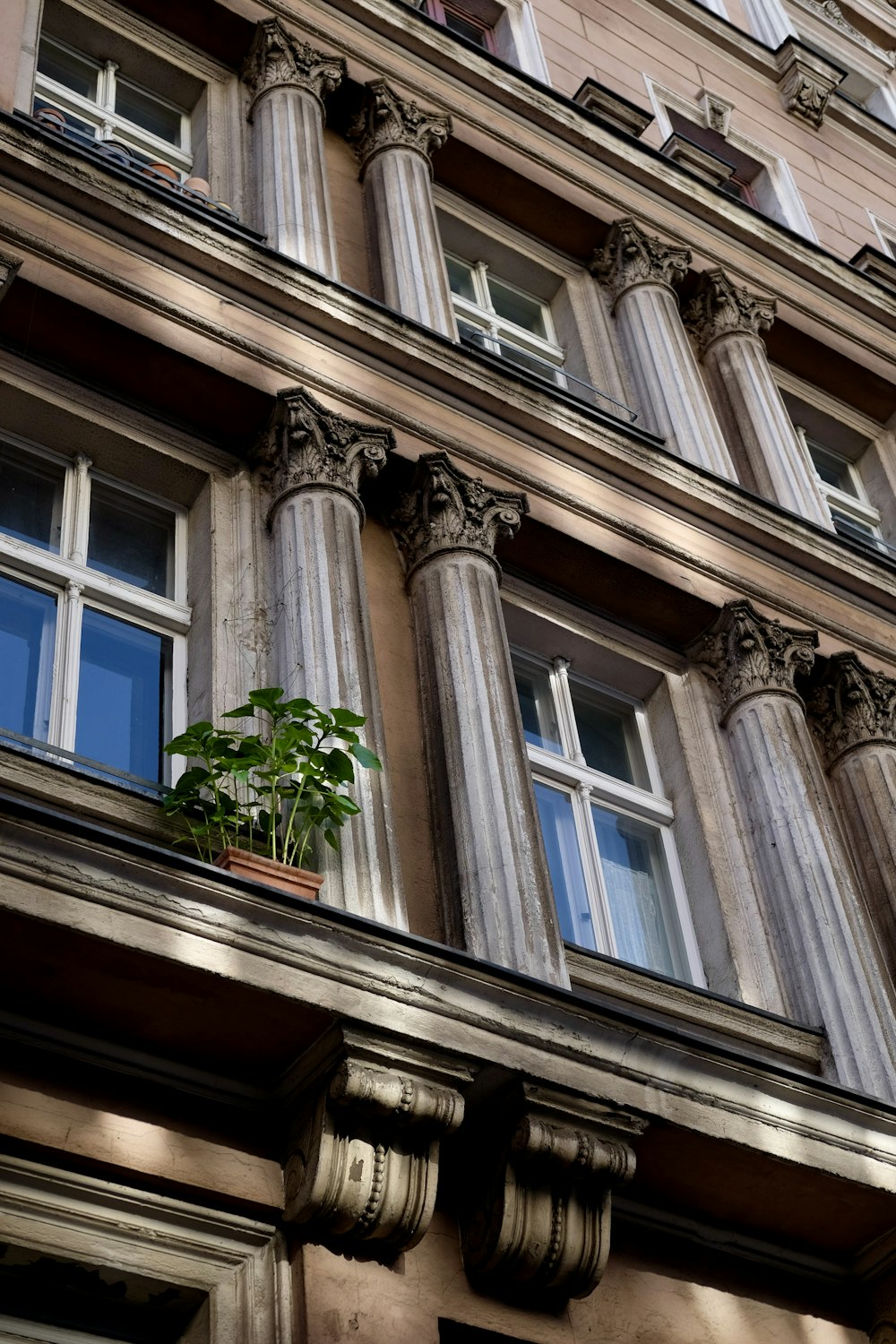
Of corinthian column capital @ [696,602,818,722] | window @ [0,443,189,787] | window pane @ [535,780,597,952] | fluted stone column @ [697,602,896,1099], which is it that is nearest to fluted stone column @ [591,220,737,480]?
corinthian column capital @ [696,602,818,722]

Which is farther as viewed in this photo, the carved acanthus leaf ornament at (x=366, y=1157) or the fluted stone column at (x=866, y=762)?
the fluted stone column at (x=866, y=762)

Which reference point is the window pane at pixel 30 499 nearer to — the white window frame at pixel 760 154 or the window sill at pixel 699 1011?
the window sill at pixel 699 1011

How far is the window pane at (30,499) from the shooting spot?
33.3 feet

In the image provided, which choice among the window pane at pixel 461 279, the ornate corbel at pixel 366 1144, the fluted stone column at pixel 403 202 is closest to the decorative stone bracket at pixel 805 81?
the window pane at pixel 461 279

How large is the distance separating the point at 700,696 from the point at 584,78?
8.57 metres

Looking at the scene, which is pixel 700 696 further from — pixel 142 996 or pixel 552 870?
pixel 142 996

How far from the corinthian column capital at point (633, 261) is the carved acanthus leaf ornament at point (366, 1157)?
31.4 feet

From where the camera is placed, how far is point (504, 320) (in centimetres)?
1511

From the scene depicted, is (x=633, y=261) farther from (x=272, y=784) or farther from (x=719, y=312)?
(x=272, y=784)

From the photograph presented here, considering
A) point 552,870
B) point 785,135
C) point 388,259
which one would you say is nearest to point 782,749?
point 552,870

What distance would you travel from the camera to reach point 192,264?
1158cm

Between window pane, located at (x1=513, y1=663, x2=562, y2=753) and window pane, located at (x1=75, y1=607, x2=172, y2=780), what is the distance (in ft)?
8.56

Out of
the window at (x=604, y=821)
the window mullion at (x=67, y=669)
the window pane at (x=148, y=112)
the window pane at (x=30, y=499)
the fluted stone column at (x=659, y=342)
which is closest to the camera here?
the window mullion at (x=67, y=669)

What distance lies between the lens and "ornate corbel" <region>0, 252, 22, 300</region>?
10.4 metres
